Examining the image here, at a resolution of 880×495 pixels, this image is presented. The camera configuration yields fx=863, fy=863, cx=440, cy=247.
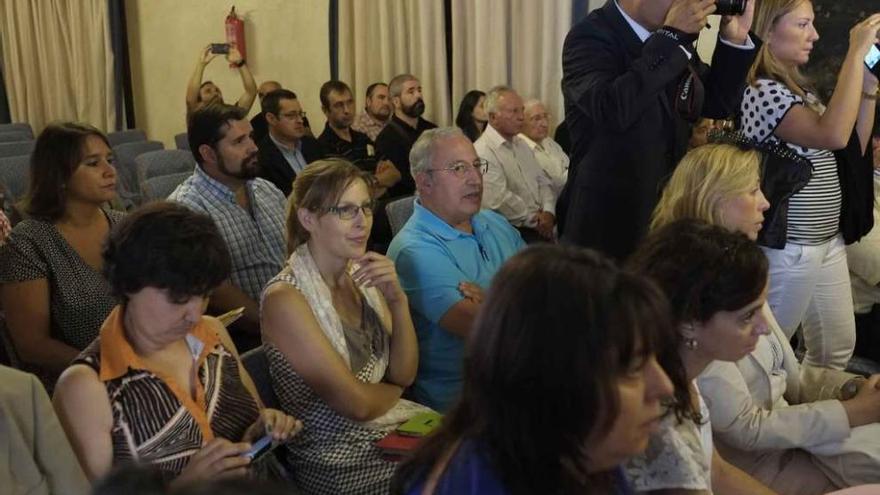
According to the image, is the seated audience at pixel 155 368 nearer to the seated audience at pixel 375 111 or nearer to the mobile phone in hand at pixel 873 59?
the mobile phone in hand at pixel 873 59

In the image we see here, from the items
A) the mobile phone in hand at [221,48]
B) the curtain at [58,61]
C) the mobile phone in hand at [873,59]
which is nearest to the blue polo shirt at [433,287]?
the mobile phone in hand at [873,59]

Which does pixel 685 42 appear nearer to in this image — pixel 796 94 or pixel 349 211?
pixel 796 94

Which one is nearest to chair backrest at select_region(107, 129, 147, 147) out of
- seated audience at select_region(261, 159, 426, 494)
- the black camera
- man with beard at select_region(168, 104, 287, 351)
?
man with beard at select_region(168, 104, 287, 351)

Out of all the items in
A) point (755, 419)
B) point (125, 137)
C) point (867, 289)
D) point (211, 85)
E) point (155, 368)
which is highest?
point (211, 85)

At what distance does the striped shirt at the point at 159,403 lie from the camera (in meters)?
1.48

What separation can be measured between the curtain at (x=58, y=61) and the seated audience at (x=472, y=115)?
155 inches

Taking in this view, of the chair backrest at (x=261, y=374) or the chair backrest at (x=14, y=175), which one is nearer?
the chair backrest at (x=261, y=374)

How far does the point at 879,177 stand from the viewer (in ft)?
11.0

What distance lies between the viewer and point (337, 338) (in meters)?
1.94

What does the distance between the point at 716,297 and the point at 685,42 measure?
72cm

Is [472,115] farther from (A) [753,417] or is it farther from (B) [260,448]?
(B) [260,448]

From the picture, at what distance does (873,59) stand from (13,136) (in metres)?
6.24

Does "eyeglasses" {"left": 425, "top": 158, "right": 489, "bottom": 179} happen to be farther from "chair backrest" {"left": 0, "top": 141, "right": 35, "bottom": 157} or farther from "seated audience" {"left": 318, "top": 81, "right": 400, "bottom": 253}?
"chair backrest" {"left": 0, "top": 141, "right": 35, "bottom": 157}

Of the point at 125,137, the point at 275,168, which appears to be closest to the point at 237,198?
the point at 275,168
